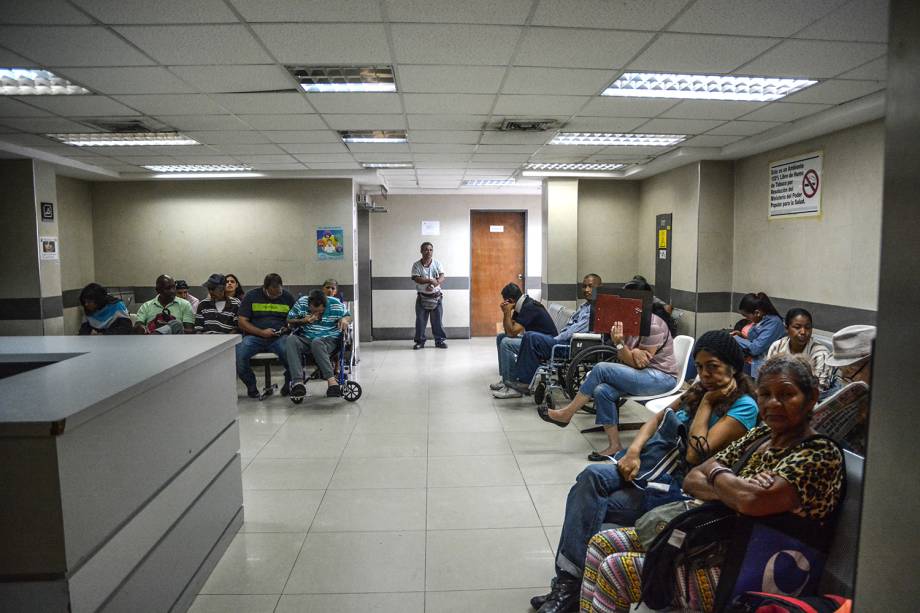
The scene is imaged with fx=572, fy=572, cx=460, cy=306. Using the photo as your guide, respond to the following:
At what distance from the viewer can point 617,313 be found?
4.59 meters

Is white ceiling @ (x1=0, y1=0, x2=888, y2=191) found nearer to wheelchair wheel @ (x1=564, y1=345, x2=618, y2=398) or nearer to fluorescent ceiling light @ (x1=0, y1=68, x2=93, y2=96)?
fluorescent ceiling light @ (x1=0, y1=68, x2=93, y2=96)

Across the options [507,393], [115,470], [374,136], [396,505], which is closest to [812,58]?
[396,505]

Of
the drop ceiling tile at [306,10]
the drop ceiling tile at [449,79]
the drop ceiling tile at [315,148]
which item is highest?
the drop ceiling tile at [306,10]

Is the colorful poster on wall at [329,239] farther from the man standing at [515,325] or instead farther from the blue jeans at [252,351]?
the man standing at [515,325]

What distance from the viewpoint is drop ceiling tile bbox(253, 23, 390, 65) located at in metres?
2.90

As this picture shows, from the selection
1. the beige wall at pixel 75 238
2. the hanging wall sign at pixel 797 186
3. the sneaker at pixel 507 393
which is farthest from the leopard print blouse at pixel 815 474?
the beige wall at pixel 75 238

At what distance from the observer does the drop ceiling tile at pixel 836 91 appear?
12.5 feet

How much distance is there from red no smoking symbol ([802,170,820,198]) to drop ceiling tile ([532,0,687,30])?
3.26 metres

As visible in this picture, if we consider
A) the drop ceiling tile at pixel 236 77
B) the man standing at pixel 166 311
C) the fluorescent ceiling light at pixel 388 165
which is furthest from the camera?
the fluorescent ceiling light at pixel 388 165

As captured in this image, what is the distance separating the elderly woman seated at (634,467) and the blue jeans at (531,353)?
121 inches

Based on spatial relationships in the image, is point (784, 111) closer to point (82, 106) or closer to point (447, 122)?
point (447, 122)

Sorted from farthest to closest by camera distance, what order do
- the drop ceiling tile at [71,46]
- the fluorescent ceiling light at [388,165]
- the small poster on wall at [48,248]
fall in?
1. the fluorescent ceiling light at [388,165]
2. the small poster on wall at [48,248]
3. the drop ceiling tile at [71,46]

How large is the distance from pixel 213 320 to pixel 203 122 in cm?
214

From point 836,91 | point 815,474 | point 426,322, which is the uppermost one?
point 836,91
